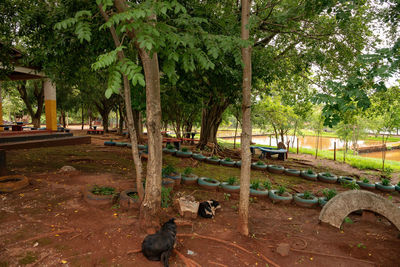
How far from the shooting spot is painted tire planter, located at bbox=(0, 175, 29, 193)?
552 centimetres

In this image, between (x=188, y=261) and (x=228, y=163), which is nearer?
(x=188, y=261)

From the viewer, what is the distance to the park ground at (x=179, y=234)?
3.54 meters

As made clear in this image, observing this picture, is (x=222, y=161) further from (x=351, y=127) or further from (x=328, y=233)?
(x=351, y=127)

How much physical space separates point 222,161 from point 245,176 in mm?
7225

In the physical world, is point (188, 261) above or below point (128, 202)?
below

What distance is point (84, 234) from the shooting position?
3.98 meters

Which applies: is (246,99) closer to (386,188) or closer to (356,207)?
(356,207)

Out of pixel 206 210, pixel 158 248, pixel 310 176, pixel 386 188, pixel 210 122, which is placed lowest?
pixel 386 188

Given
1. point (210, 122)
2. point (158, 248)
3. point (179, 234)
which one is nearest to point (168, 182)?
point (179, 234)

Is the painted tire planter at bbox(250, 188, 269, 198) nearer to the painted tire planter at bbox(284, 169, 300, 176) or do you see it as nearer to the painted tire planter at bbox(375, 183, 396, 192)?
the painted tire planter at bbox(284, 169, 300, 176)

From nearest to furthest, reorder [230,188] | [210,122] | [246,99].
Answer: [246,99] → [230,188] → [210,122]

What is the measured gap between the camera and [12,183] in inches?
223

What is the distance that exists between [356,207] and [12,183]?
319 inches

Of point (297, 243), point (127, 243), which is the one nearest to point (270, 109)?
point (297, 243)
